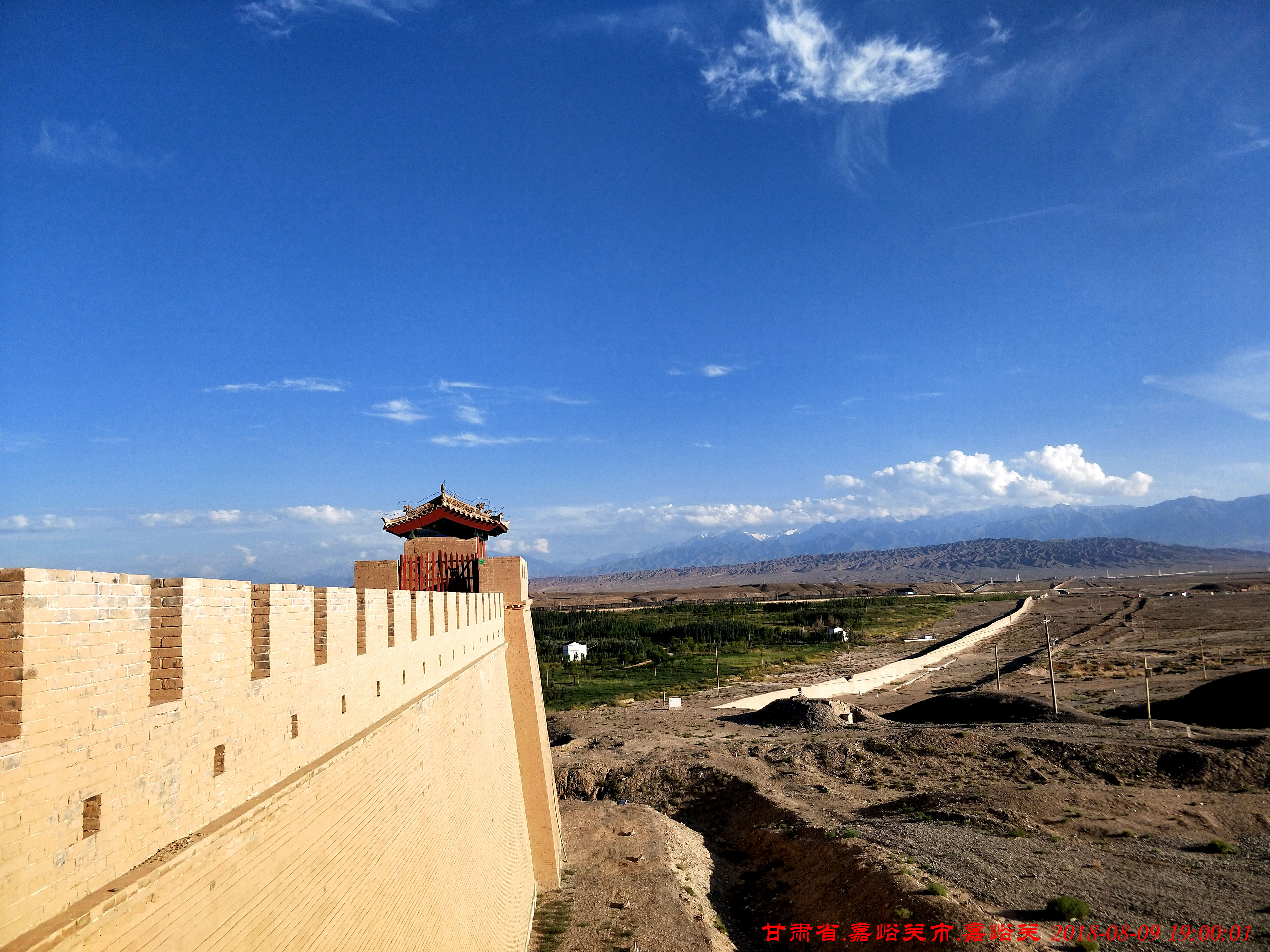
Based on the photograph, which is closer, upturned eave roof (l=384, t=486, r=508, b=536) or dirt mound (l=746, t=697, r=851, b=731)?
upturned eave roof (l=384, t=486, r=508, b=536)

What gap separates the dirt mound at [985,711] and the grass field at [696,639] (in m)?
15.9

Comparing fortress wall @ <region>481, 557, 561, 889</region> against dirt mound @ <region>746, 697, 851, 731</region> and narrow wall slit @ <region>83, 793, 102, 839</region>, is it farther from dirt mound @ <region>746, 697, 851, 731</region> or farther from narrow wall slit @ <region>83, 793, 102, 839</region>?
dirt mound @ <region>746, 697, 851, 731</region>

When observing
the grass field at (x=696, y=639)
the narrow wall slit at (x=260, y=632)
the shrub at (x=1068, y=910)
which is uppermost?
the narrow wall slit at (x=260, y=632)

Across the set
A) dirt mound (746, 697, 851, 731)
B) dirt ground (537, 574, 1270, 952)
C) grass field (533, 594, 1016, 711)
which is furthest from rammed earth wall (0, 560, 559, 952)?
grass field (533, 594, 1016, 711)

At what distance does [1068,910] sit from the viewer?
1353cm

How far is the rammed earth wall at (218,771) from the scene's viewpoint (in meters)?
3.18

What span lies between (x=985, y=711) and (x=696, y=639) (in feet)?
148

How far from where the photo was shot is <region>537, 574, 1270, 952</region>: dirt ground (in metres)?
14.5

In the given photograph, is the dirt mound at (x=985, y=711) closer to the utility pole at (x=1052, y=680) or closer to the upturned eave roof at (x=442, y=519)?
the utility pole at (x=1052, y=680)

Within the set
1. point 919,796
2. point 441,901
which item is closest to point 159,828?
point 441,901

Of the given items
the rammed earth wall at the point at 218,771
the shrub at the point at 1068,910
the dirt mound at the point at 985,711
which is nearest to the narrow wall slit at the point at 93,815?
the rammed earth wall at the point at 218,771

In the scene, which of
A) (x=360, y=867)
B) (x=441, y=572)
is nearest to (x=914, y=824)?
(x=441, y=572)

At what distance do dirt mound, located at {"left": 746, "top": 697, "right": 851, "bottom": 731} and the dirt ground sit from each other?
676mm

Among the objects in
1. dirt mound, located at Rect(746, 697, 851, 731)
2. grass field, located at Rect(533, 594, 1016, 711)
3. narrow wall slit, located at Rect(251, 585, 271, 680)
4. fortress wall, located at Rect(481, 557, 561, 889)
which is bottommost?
grass field, located at Rect(533, 594, 1016, 711)
